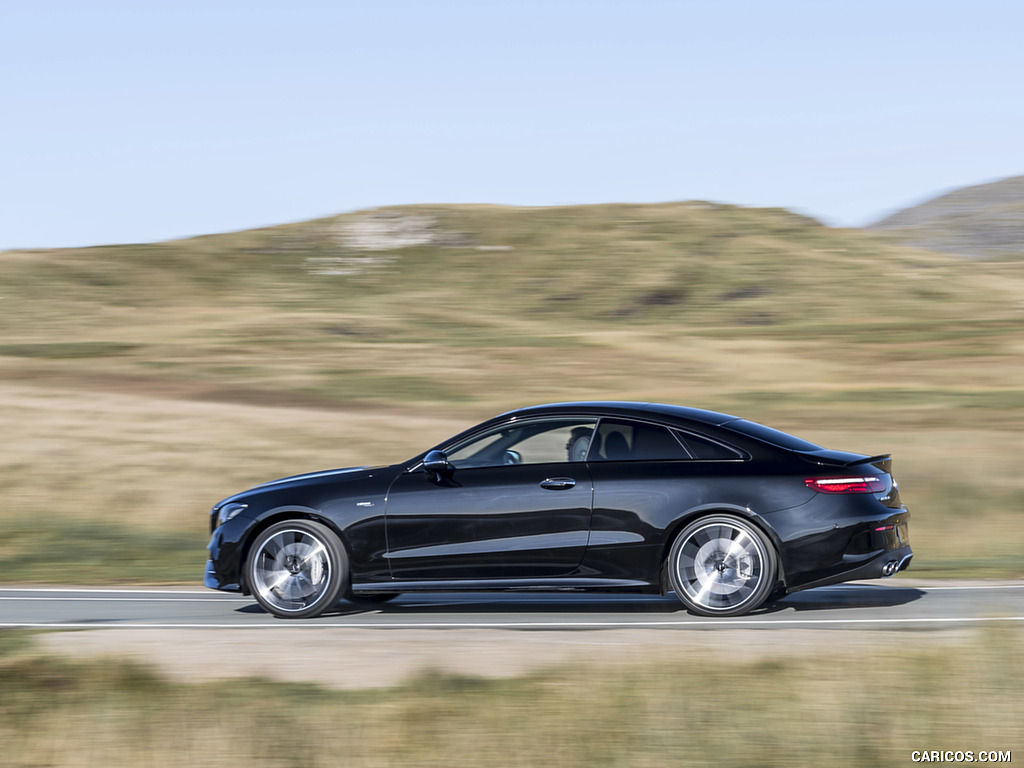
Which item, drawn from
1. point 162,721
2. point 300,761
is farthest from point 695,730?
point 162,721

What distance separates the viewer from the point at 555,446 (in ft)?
28.7

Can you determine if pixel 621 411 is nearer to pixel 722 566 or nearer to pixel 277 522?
pixel 722 566

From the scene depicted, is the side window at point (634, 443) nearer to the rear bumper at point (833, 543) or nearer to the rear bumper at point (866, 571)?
the rear bumper at point (833, 543)

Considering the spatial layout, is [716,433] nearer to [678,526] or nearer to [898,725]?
[678,526]

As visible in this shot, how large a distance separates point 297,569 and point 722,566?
2.89m

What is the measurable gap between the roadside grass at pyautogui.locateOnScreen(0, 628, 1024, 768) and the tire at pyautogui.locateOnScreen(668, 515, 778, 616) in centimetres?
127

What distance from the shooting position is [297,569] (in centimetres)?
903

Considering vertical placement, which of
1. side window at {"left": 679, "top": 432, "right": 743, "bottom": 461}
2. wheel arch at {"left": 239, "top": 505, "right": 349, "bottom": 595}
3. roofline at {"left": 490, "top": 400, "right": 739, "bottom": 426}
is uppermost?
roofline at {"left": 490, "top": 400, "right": 739, "bottom": 426}

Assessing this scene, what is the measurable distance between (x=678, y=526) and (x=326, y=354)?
3052 cm

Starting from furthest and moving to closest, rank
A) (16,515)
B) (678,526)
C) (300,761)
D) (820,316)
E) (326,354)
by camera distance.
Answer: (820,316), (326,354), (16,515), (678,526), (300,761)

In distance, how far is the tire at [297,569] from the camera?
29.2 ft

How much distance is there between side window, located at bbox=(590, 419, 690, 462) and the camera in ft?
28.2

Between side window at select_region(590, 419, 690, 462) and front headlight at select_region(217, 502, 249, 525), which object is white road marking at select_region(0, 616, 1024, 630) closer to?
front headlight at select_region(217, 502, 249, 525)

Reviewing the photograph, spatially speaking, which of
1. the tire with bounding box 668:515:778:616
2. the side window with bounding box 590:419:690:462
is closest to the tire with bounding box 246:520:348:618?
the side window with bounding box 590:419:690:462
